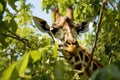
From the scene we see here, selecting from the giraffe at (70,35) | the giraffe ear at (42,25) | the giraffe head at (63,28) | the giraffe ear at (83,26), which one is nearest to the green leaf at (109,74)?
the giraffe at (70,35)

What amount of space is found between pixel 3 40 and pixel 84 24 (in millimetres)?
2428

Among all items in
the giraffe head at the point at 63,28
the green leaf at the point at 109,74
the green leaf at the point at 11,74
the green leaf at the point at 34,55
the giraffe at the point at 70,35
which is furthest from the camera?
the giraffe head at the point at 63,28

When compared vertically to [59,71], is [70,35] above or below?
below

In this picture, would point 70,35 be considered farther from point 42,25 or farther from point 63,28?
point 42,25

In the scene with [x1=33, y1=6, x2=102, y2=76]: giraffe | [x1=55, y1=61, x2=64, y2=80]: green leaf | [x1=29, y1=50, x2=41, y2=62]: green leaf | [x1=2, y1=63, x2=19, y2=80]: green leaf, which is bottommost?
[x1=33, y1=6, x2=102, y2=76]: giraffe

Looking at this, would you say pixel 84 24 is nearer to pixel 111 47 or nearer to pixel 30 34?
pixel 111 47

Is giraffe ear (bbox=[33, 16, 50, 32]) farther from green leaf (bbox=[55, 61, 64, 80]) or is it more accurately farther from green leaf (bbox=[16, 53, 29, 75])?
green leaf (bbox=[16, 53, 29, 75])

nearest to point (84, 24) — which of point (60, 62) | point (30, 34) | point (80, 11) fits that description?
point (80, 11)

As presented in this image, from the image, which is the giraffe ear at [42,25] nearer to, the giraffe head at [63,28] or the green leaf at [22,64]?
the giraffe head at [63,28]

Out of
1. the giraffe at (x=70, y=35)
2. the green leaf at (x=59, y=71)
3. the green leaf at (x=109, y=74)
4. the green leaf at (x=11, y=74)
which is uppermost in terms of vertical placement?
the green leaf at (x=11, y=74)

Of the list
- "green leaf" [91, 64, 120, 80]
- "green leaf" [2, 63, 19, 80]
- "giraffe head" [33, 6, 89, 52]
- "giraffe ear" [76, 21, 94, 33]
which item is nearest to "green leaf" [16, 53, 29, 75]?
"green leaf" [2, 63, 19, 80]

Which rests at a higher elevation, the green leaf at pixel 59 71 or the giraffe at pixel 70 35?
the green leaf at pixel 59 71

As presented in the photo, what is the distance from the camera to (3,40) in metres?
1.70

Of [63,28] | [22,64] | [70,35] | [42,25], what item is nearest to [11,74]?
[22,64]
